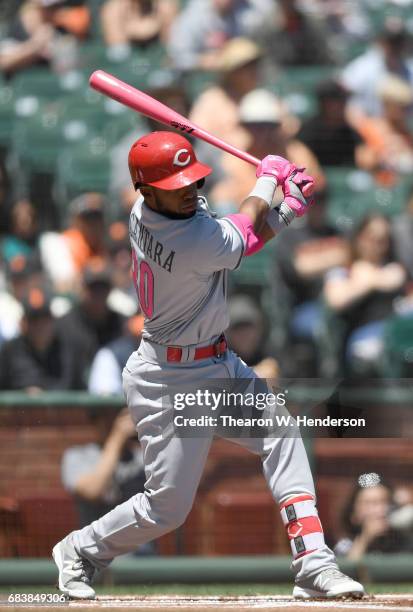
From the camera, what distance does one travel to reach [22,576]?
19.4 feet

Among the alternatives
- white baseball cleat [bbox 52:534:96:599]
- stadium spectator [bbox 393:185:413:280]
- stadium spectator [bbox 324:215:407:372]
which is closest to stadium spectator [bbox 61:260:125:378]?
stadium spectator [bbox 324:215:407:372]

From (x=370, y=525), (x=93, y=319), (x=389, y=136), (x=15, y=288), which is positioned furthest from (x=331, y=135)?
(x=370, y=525)

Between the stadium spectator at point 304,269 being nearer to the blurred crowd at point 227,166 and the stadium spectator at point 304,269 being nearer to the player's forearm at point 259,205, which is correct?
the blurred crowd at point 227,166

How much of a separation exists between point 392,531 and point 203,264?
7.67 ft

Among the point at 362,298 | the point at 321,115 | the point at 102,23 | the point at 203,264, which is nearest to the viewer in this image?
the point at 203,264

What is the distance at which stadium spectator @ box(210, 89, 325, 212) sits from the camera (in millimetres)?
7891

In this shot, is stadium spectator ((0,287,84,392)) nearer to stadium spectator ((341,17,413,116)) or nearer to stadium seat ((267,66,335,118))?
stadium seat ((267,66,335,118))

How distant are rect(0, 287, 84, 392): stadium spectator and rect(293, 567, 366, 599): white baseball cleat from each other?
9.26 feet

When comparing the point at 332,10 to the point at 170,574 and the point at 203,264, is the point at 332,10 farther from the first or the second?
the point at 203,264

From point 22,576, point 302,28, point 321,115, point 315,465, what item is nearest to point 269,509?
point 315,465

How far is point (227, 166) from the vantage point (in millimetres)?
8094

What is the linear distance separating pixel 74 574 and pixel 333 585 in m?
0.94

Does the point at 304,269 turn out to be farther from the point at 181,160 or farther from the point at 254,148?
the point at 181,160

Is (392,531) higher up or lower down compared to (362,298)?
lower down
